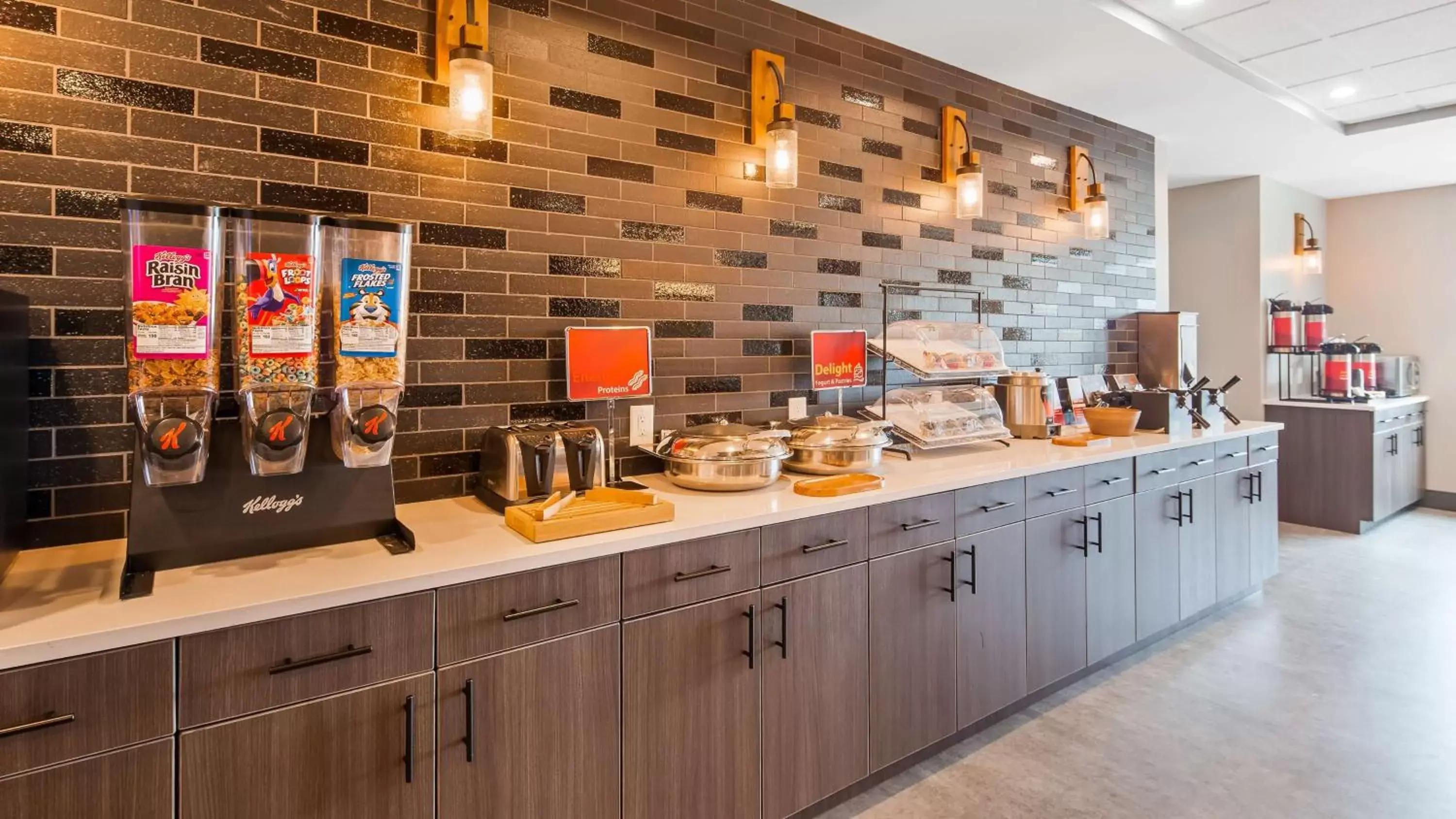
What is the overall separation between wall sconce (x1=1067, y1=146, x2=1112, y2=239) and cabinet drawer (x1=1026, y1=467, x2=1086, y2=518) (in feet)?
5.66

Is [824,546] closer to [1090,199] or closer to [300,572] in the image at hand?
[300,572]

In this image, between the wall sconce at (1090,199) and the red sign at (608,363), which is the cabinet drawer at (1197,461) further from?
the red sign at (608,363)

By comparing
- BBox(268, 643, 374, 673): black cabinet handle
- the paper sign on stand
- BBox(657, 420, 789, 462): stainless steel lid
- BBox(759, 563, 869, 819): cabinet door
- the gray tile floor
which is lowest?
the gray tile floor

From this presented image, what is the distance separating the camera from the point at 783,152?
255 cm

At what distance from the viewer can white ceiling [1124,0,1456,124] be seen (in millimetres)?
3164

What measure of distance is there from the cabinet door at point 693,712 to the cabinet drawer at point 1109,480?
1.69m

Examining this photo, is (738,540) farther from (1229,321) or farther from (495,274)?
(1229,321)

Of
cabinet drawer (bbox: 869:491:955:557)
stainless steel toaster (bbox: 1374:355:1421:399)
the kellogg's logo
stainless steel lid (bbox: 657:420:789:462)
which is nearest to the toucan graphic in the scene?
the kellogg's logo

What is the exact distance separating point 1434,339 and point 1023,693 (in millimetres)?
6282

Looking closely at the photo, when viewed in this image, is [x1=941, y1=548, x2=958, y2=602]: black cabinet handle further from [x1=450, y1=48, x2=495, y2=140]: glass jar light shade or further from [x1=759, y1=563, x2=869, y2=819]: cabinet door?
[x1=450, y1=48, x2=495, y2=140]: glass jar light shade

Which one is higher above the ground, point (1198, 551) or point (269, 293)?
point (269, 293)

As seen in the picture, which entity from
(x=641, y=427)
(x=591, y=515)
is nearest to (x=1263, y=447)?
(x=641, y=427)

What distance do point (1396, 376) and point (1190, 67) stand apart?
14.6ft

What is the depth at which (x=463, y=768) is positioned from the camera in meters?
1.51
